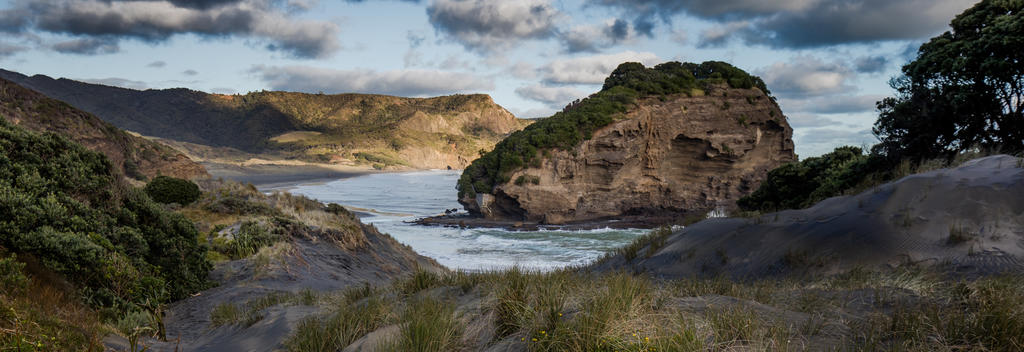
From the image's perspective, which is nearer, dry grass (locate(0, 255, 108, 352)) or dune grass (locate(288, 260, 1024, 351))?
dune grass (locate(288, 260, 1024, 351))

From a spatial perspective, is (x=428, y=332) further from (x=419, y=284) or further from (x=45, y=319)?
(x=45, y=319)

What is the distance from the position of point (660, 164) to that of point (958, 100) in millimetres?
33360

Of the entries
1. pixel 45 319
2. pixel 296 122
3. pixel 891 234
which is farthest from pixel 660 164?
pixel 296 122

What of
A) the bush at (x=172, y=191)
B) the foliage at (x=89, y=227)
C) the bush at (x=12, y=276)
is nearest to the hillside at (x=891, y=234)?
the foliage at (x=89, y=227)

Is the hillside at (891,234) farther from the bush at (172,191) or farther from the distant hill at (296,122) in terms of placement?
the distant hill at (296,122)

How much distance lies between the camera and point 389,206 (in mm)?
54812

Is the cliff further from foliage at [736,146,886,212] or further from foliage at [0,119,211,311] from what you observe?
foliage at [0,119,211,311]

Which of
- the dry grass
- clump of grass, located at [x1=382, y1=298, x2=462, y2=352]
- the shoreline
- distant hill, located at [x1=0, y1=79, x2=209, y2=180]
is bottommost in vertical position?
the shoreline

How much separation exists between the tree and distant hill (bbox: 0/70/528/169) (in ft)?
364

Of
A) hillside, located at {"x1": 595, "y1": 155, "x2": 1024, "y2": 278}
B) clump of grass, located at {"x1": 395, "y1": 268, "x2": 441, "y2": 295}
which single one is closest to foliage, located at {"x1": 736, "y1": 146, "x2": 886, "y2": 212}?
hillside, located at {"x1": 595, "y1": 155, "x2": 1024, "y2": 278}

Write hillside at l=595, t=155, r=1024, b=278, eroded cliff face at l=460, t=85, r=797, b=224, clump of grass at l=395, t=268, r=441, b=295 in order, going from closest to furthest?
clump of grass at l=395, t=268, r=441, b=295 < hillside at l=595, t=155, r=1024, b=278 < eroded cliff face at l=460, t=85, r=797, b=224

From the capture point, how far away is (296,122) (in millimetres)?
152500

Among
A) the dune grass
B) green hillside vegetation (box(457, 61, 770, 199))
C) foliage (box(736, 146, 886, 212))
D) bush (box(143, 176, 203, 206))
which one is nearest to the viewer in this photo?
the dune grass

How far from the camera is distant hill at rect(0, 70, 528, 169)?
131 m
